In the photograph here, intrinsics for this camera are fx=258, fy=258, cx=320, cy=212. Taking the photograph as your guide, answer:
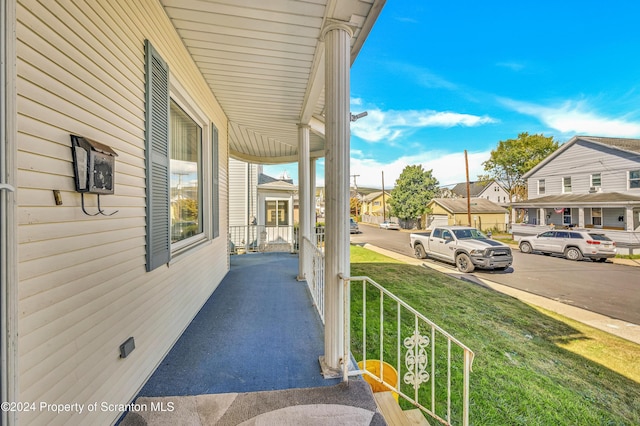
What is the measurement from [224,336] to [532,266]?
10.3m

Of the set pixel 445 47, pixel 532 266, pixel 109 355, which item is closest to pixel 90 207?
pixel 109 355

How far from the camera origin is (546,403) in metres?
2.50

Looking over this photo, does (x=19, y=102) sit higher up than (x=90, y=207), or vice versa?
(x=19, y=102)

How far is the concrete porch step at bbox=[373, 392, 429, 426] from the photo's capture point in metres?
1.64

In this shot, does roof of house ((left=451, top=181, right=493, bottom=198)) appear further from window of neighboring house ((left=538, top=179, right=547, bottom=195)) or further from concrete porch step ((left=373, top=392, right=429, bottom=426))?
concrete porch step ((left=373, top=392, right=429, bottom=426))

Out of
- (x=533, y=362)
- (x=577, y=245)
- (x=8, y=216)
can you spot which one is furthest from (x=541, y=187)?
(x=8, y=216)

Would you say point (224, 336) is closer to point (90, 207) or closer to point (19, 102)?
point (90, 207)

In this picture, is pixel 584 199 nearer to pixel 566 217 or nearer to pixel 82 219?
pixel 566 217

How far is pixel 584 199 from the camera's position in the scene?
1262cm

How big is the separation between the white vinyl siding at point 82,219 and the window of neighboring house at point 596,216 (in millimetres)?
18307

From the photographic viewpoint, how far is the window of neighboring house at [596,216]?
1260 centimetres

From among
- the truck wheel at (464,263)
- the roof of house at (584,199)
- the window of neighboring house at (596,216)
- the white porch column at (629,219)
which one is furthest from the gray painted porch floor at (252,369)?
the window of neighboring house at (596,216)

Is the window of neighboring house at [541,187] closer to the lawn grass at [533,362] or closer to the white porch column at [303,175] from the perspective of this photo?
the lawn grass at [533,362]

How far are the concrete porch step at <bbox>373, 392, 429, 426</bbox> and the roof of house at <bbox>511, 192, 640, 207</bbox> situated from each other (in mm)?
15290
